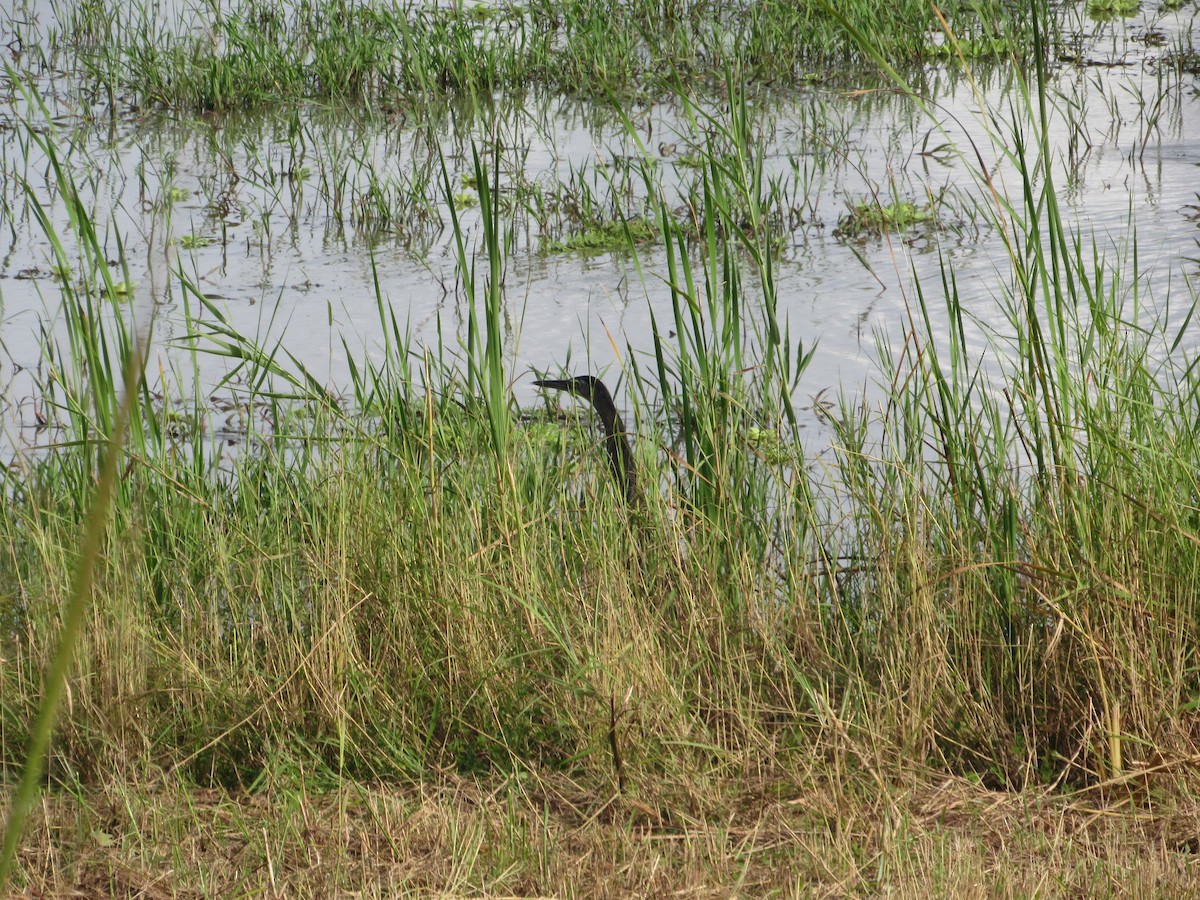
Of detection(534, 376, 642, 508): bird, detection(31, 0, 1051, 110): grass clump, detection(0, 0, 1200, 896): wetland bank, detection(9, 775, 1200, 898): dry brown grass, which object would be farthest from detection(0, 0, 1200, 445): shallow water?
detection(9, 775, 1200, 898): dry brown grass

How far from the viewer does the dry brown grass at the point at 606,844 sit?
1.77 metres

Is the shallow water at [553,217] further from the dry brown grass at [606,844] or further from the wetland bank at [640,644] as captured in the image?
the dry brown grass at [606,844]

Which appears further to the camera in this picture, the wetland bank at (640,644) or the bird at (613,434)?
the bird at (613,434)

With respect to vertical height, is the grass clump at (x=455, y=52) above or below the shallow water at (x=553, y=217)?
above

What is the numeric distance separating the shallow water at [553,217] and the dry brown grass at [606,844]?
1822 millimetres

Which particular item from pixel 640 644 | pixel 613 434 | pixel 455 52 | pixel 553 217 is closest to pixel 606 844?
pixel 640 644

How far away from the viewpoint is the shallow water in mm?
4551

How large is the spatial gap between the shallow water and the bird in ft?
1.39

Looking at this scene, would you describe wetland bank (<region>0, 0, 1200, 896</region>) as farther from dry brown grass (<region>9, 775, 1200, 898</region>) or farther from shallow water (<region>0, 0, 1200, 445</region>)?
shallow water (<region>0, 0, 1200, 445</region>)

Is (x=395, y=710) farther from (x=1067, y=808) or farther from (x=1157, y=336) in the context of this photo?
(x=1157, y=336)

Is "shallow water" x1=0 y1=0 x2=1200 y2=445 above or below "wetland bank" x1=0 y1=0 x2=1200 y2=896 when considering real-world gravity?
above

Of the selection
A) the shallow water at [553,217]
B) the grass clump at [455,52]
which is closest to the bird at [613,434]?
the shallow water at [553,217]

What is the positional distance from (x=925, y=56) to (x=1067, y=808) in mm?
7079

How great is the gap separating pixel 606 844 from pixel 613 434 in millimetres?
970
